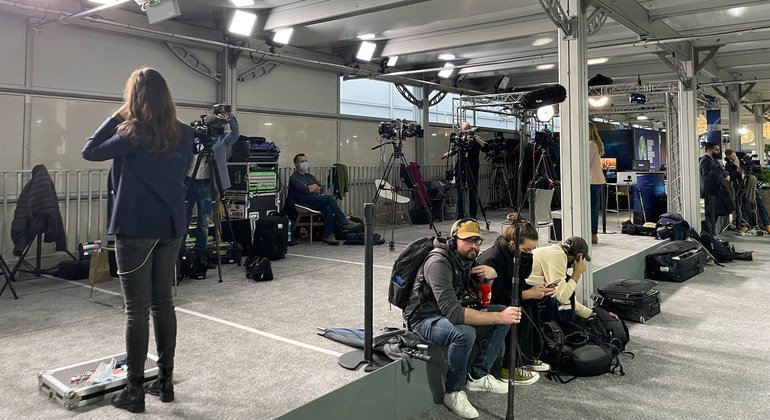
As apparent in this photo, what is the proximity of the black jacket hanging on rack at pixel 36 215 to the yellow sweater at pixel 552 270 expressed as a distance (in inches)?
162

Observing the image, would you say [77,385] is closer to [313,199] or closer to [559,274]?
[559,274]

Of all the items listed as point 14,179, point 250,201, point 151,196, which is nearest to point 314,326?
point 151,196

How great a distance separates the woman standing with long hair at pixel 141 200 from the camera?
216 cm

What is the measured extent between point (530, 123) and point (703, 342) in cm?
976

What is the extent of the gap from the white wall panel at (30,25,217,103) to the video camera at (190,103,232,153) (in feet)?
6.89

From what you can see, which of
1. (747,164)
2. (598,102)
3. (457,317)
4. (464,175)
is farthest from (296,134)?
(747,164)

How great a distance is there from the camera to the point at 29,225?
4.82m

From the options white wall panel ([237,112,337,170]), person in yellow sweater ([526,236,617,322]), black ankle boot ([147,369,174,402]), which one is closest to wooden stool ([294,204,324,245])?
white wall panel ([237,112,337,170])

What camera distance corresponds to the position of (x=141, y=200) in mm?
2180

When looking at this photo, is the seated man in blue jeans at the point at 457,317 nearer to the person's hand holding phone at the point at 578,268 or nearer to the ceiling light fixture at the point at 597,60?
the person's hand holding phone at the point at 578,268

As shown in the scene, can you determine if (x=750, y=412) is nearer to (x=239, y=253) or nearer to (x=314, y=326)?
(x=314, y=326)

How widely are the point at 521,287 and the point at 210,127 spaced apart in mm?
3004

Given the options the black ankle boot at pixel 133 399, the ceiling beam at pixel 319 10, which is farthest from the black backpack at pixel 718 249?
the black ankle boot at pixel 133 399

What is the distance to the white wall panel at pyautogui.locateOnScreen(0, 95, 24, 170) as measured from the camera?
546cm
